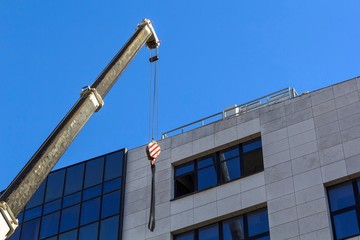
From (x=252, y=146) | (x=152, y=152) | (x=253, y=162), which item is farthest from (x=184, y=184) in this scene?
(x=152, y=152)

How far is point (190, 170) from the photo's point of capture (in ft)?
143

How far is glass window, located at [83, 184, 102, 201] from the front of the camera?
149 ft

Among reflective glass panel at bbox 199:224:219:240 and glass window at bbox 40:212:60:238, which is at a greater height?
glass window at bbox 40:212:60:238

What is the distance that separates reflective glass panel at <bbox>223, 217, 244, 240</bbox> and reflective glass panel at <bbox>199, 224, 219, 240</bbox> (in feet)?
1.48

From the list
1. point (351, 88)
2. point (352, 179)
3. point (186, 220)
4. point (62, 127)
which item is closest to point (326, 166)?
point (352, 179)

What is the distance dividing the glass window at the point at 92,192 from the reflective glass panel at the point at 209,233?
714cm

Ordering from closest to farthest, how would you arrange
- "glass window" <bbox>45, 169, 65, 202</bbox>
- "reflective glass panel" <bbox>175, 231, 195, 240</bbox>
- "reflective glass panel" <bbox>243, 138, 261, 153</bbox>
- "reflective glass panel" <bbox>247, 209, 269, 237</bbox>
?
"reflective glass panel" <bbox>247, 209, 269, 237</bbox> < "reflective glass panel" <bbox>175, 231, 195, 240</bbox> < "reflective glass panel" <bbox>243, 138, 261, 153</bbox> < "glass window" <bbox>45, 169, 65, 202</bbox>

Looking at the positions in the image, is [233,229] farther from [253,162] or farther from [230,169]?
[253,162]

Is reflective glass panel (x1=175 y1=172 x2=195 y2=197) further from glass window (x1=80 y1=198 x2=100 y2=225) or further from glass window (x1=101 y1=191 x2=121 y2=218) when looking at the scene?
glass window (x1=80 y1=198 x2=100 y2=225)

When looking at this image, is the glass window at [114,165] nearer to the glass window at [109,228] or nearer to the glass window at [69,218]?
the glass window at [69,218]

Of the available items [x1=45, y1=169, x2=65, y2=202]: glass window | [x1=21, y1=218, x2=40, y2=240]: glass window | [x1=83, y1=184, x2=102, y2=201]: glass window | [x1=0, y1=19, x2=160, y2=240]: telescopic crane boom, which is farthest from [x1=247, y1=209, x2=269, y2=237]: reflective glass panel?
[x1=21, y1=218, x2=40, y2=240]: glass window

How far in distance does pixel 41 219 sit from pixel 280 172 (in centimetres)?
1402

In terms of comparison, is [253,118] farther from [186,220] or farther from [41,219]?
[41,219]

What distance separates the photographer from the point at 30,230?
152 ft
